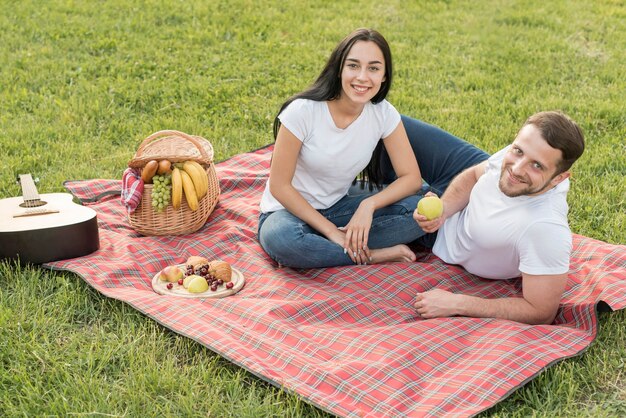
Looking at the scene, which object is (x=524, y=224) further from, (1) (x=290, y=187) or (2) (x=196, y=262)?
(2) (x=196, y=262)

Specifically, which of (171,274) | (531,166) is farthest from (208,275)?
(531,166)

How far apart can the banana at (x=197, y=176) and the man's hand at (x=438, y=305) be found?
1.63 m

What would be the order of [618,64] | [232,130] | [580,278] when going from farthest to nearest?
1. [618,64]
2. [232,130]
3. [580,278]

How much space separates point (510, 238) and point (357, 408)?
3.94ft

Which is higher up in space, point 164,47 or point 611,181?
point 164,47

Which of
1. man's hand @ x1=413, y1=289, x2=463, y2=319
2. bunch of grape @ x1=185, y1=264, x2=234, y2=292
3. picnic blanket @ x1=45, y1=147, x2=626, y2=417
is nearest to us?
picnic blanket @ x1=45, y1=147, x2=626, y2=417

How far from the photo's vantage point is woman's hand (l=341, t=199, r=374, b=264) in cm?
430

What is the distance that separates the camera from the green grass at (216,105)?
326cm

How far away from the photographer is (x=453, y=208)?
4.29 metres

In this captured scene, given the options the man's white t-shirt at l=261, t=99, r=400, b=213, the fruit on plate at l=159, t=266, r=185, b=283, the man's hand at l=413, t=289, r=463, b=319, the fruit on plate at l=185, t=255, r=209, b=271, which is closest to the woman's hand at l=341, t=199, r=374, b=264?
the man's white t-shirt at l=261, t=99, r=400, b=213

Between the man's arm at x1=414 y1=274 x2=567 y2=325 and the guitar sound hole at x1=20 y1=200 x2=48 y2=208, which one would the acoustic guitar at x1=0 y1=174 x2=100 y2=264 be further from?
the man's arm at x1=414 y1=274 x2=567 y2=325

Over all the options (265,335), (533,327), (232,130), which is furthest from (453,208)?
(232,130)

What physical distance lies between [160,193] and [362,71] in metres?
1.45

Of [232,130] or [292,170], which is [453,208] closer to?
[292,170]
